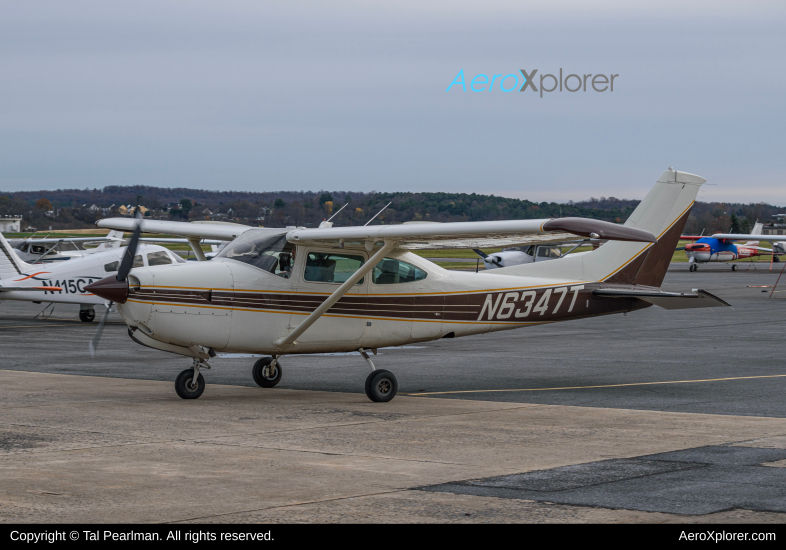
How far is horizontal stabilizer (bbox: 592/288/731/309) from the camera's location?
12.6 meters

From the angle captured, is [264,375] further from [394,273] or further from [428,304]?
[428,304]

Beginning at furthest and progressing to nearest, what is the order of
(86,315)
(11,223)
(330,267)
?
(11,223), (86,315), (330,267)

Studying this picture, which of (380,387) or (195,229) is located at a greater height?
(195,229)

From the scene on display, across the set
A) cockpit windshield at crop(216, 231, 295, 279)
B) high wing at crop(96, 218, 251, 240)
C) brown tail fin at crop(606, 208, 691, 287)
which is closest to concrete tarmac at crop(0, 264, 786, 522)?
brown tail fin at crop(606, 208, 691, 287)

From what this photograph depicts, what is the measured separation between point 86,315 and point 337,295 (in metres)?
16.0

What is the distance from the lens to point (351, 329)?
38.6 ft

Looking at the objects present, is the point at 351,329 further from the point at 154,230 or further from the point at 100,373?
the point at 100,373

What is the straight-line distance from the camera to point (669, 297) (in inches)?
509

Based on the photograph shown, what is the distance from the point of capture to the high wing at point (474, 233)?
905 centimetres

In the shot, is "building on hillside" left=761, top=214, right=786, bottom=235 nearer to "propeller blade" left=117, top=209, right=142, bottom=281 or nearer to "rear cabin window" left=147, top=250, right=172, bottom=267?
"rear cabin window" left=147, top=250, right=172, bottom=267

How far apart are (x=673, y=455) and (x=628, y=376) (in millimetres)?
6449

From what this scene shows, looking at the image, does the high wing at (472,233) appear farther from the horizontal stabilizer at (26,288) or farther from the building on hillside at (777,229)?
the building on hillside at (777,229)

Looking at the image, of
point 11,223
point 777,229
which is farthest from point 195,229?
point 777,229
